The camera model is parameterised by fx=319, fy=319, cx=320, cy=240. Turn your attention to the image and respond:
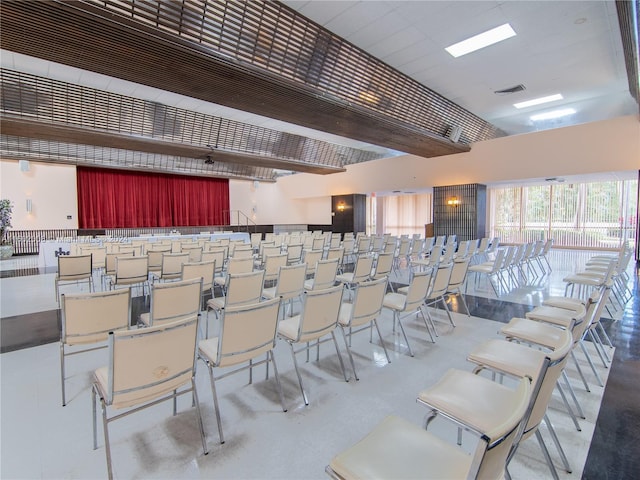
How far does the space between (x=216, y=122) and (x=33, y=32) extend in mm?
6892

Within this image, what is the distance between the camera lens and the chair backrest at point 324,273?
455 centimetres

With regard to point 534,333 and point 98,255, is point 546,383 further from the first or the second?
point 98,255

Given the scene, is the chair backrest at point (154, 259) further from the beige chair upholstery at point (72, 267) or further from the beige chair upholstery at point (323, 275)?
the beige chair upholstery at point (323, 275)

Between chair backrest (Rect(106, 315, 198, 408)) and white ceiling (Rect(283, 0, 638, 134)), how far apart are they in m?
5.42

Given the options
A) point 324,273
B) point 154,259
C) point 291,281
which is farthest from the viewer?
point 154,259

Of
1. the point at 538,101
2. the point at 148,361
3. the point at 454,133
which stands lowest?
the point at 148,361

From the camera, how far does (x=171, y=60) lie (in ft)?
15.8

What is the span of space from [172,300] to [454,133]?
10.6 m

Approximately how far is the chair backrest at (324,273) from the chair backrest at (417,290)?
1372 millimetres

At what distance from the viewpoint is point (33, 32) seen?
404 cm

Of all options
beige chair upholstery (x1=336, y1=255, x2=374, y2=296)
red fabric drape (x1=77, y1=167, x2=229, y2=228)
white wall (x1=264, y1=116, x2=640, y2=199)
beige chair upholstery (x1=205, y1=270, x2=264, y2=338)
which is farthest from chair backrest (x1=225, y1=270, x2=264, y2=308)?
red fabric drape (x1=77, y1=167, x2=229, y2=228)

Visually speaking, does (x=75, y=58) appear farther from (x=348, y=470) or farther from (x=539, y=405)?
(x=539, y=405)

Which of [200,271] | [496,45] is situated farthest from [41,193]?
[496,45]

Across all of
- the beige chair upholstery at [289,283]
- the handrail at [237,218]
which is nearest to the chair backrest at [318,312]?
the beige chair upholstery at [289,283]
